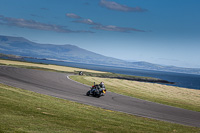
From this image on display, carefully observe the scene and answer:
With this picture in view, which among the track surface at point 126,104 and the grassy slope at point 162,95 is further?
the grassy slope at point 162,95

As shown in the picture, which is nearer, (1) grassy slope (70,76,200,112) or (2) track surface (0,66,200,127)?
(2) track surface (0,66,200,127)

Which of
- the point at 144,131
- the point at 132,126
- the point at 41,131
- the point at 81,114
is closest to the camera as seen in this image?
the point at 41,131

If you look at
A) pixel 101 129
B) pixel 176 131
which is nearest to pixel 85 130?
pixel 101 129

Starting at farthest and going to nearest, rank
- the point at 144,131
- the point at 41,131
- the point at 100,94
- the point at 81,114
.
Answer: the point at 100,94
the point at 81,114
the point at 144,131
the point at 41,131

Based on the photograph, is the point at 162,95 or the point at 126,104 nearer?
the point at 126,104

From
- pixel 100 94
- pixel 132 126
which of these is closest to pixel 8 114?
pixel 132 126

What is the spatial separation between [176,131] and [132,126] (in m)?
2.78

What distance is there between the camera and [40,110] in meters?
13.6

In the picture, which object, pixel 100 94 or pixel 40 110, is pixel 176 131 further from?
pixel 100 94

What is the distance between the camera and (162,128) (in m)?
14.0

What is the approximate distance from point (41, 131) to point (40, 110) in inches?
170

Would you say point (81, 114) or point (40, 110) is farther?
point (81, 114)

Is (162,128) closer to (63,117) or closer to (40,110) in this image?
(63,117)

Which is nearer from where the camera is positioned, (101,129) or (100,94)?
(101,129)
